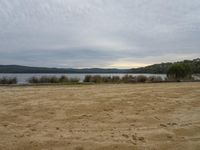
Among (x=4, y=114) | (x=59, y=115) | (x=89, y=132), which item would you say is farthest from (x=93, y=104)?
(x=89, y=132)

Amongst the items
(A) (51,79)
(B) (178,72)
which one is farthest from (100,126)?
(B) (178,72)

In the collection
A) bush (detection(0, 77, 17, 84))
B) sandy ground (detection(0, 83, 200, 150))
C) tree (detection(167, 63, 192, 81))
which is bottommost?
sandy ground (detection(0, 83, 200, 150))

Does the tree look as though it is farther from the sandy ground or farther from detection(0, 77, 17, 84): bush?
the sandy ground

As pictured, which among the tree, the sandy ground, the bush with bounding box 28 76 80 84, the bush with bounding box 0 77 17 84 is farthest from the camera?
the tree

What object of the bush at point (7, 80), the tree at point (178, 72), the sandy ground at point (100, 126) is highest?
the tree at point (178, 72)

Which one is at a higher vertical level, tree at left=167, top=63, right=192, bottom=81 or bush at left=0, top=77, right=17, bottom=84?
tree at left=167, top=63, right=192, bottom=81

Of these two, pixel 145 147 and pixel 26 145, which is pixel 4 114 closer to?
pixel 26 145

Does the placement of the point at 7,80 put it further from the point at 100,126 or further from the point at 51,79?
the point at 100,126

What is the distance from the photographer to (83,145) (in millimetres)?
5570

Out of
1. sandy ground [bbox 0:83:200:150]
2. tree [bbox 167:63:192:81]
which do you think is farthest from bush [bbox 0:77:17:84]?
tree [bbox 167:63:192:81]

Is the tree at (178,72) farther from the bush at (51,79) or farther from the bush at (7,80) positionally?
the bush at (7,80)

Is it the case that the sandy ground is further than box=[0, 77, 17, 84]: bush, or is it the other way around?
box=[0, 77, 17, 84]: bush

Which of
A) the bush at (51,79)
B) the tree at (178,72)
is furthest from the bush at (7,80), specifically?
the tree at (178,72)

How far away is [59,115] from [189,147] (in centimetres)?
433
